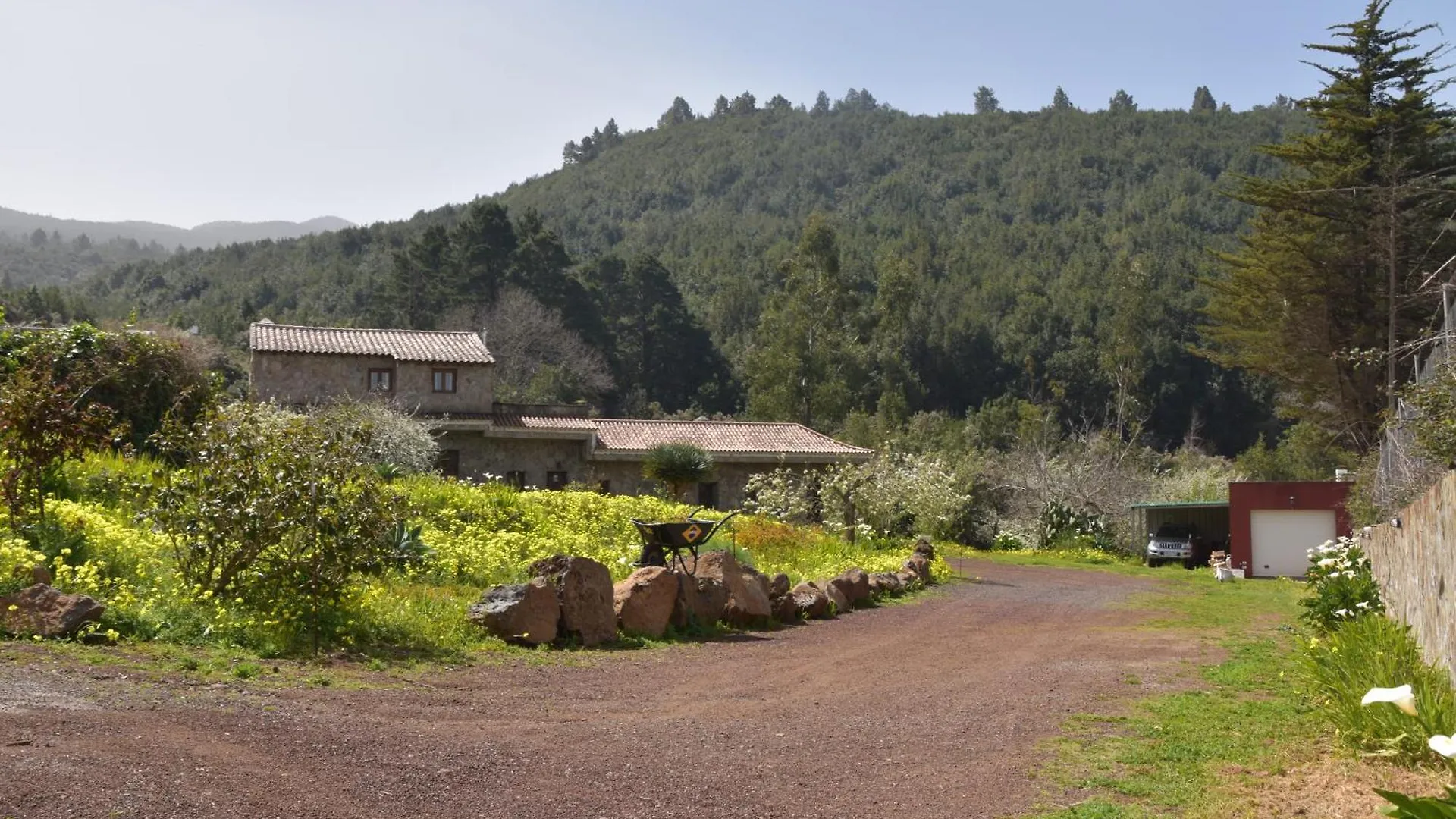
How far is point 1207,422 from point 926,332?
1645 cm

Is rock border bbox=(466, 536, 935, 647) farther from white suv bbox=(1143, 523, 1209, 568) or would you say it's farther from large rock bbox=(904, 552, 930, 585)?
white suv bbox=(1143, 523, 1209, 568)

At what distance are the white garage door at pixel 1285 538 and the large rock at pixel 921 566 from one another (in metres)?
13.8

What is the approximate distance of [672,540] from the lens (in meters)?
14.1

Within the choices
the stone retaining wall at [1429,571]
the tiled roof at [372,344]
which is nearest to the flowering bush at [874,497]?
the tiled roof at [372,344]

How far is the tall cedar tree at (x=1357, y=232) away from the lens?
30891 millimetres

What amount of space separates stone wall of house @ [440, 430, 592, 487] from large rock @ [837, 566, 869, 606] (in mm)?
18390

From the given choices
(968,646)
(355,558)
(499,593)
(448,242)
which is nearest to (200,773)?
(355,558)

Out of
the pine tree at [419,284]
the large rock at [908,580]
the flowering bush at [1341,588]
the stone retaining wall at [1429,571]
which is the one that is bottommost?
the large rock at [908,580]

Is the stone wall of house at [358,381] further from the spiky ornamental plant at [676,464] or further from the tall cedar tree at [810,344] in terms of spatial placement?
the tall cedar tree at [810,344]

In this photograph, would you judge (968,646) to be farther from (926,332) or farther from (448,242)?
(926,332)

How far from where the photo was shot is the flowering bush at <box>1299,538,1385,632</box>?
469 inches

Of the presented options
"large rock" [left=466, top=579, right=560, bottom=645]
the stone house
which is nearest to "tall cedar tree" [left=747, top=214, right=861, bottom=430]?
the stone house

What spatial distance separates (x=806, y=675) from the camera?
10.4 m

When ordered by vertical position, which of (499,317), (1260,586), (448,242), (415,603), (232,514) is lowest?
(1260,586)
